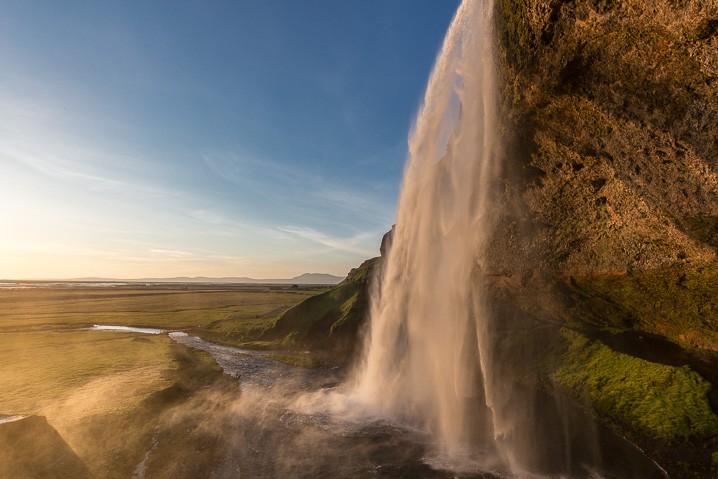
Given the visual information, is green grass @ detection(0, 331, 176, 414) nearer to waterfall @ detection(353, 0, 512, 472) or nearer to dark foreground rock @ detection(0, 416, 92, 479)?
dark foreground rock @ detection(0, 416, 92, 479)

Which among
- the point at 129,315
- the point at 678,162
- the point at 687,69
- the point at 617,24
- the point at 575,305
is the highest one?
the point at 617,24

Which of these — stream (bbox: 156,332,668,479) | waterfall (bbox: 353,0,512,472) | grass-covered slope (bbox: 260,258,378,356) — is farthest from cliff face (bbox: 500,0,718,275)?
grass-covered slope (bbox: 260,258,378,356)

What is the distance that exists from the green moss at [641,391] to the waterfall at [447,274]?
177 inches

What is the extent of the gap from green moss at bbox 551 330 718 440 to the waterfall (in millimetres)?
4497

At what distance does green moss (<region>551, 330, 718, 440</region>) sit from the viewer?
13695 millimetres

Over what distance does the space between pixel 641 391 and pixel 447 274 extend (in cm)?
1097

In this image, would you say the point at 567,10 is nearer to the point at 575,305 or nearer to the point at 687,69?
the point at 687,69

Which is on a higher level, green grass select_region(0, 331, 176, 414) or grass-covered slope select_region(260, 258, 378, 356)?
grass-covered slope select_region(260, 258, 378, 356)

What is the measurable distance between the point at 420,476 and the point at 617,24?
1568 centimetres

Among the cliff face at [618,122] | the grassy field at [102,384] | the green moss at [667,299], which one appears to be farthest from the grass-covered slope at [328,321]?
the cliff face at [618,122]

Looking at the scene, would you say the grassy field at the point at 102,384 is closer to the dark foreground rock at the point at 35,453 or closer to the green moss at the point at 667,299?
the dark foreground rock at the point at 35,453

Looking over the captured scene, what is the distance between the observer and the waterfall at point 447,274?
52.5 feet

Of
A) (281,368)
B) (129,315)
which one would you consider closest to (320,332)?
(281,368)

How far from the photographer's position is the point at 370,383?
23719 millimetres
